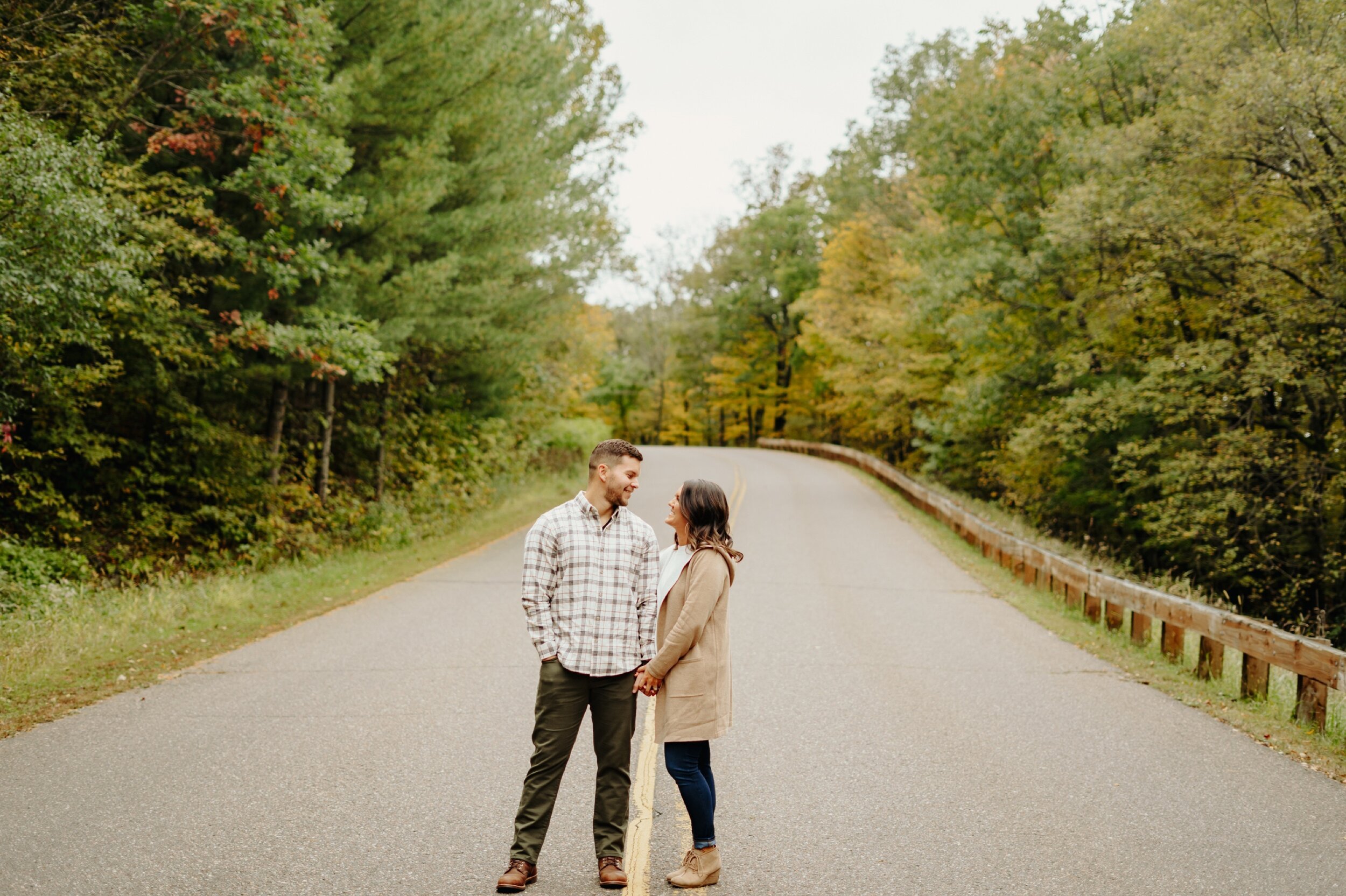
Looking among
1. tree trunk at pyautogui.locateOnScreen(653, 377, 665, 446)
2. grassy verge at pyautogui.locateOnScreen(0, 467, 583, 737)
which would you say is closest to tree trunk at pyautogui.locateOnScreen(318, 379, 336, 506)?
grassy verge at pyautogui.locateOnScreen(0, 467, 583, 737)

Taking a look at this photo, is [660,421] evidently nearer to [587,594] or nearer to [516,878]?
[587,594]

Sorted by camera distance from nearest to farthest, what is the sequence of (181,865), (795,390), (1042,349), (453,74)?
(181,865)
(453,74)
(1042,349)
(795,390)

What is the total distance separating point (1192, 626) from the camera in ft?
29.3

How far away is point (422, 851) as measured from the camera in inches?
181

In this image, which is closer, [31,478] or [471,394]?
[31,478]

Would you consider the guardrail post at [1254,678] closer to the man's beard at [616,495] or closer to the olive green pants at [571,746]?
the olive green pants at [571,746]

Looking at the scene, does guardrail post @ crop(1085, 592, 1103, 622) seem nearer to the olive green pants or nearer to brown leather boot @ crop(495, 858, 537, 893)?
the olive green pants

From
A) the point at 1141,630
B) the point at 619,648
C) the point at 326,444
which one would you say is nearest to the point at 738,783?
the point at 619,648

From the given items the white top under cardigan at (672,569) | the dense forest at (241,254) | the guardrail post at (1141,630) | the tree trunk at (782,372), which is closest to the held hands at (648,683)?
the white top under cardigan at (672,569)

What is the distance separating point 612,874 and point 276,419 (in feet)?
39.6

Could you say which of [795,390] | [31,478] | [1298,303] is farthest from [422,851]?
[795,390]

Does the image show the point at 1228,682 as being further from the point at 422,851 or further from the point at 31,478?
the point at 31,478

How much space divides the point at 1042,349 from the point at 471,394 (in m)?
12.4

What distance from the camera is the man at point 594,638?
14.1 ft
